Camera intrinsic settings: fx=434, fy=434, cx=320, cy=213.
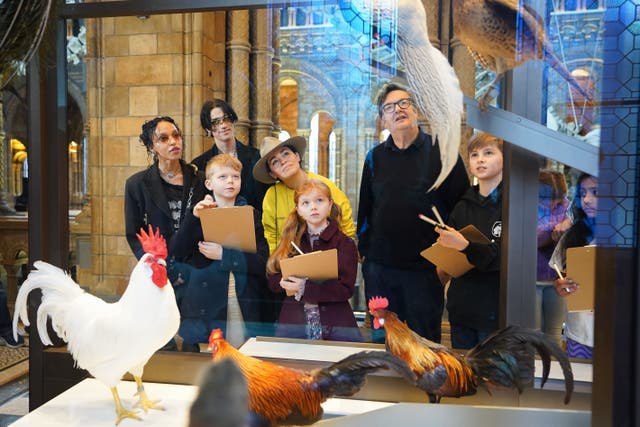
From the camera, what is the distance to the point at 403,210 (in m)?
1.29

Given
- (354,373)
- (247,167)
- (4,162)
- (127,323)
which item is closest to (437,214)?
(354,373)

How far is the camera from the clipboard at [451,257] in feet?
4.09

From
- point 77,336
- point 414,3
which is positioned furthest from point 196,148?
point 414,3

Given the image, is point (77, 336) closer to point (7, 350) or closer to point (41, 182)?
point (41, 182)

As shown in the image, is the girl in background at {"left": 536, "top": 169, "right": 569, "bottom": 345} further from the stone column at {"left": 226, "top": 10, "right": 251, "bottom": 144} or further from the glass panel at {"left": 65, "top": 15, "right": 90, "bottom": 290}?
the glass panel at {"left": 65, "top": 15, "right": 90, "bottom": 290}

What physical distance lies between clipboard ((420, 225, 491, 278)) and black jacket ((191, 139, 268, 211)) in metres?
0.56

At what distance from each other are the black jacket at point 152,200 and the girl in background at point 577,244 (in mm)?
1069

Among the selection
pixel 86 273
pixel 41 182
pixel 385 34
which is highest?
pixel 385 34

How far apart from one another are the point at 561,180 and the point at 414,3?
0.58 metres

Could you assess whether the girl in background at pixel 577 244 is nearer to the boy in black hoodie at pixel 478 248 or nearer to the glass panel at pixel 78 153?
the boy in black hoodie at pixel 478 248

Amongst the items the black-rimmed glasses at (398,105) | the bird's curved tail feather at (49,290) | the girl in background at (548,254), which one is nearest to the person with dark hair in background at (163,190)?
the bird's curved tail feather at (49,290)

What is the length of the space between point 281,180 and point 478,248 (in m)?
0.65

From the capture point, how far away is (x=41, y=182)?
4.27 feet

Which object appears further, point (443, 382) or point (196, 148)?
point (196, 148)
